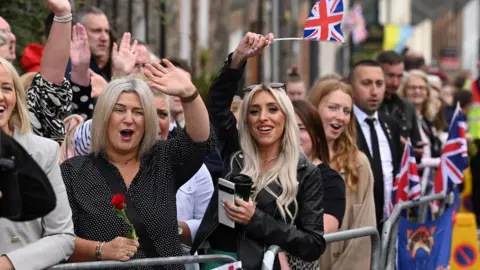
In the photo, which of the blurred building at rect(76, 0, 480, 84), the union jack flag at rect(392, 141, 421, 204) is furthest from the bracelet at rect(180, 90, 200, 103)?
the blurred building at rect(76, 0, 480, 84)

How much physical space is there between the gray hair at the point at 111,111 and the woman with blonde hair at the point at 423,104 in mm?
6213

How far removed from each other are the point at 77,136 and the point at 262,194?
1.08 metres

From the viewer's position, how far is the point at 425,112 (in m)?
13.0

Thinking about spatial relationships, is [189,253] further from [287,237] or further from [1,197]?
[1,197]

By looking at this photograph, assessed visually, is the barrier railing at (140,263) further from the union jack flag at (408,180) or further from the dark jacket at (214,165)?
the union jack flag at (408,180)

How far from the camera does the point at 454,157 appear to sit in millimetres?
9906

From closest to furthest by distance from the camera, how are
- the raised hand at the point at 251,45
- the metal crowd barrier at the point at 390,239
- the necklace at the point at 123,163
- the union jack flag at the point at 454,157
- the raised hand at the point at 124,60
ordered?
the necklace at the point at 123,163 → the raised hand at the point at 251,45 → the raised hand at the point at 124,60 → the metal crowd barrier at the point at 390,239 → the union jack flag at the point at 454,157

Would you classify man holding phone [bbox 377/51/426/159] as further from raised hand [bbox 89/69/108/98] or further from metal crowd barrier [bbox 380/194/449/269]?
raised hand [bbox 89/69/108/98]

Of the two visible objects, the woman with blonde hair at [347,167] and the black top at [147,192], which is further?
the woman with blonde hair at [347,167]

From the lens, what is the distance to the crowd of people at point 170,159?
19.3 ft

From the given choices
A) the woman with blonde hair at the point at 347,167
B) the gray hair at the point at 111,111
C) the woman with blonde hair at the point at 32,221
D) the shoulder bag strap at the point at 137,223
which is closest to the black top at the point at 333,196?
the woman with blonde hair at the point at 347,167

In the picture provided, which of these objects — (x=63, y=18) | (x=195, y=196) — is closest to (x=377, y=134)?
(x=195, y=196)

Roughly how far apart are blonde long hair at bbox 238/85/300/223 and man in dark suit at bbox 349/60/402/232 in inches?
94.8

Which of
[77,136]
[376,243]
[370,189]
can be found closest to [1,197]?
[77,136]
